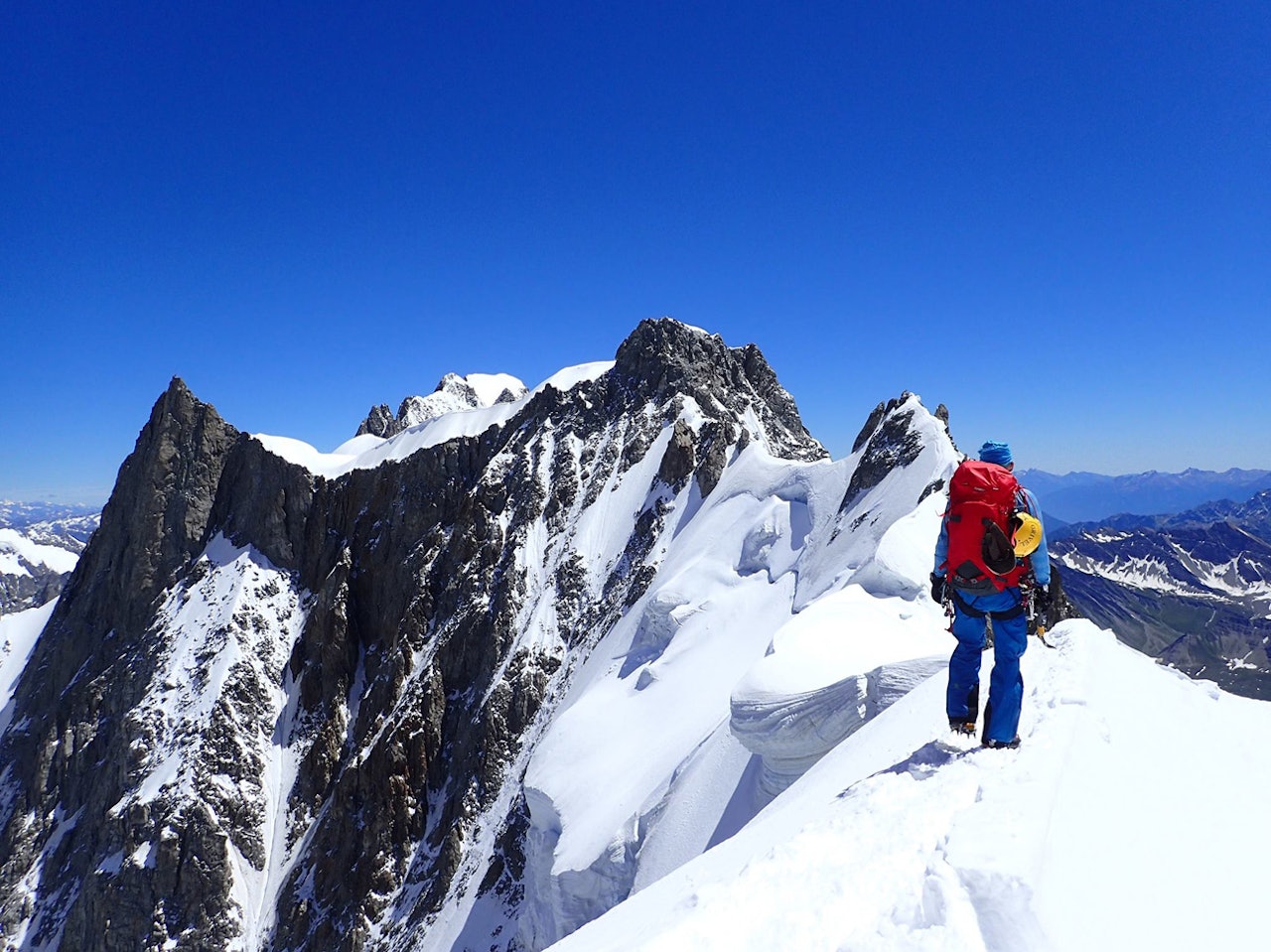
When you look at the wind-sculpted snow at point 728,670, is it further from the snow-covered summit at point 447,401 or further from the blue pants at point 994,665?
the snow-covered summit at point 447,401

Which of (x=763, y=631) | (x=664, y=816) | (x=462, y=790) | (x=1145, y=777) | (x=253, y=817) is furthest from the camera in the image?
(x=253, y=817)

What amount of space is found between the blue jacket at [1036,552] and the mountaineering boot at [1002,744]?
1.61 m

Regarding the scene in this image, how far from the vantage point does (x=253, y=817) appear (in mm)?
58812

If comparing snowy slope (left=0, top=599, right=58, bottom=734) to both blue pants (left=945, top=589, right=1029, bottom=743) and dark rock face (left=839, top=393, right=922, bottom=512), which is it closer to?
dark rock face (left=839, top=393, right=922, bottom=512)

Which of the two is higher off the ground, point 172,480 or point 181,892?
point 172,480

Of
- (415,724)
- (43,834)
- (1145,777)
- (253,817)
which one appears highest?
(1145,777)

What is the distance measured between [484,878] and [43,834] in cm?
5571

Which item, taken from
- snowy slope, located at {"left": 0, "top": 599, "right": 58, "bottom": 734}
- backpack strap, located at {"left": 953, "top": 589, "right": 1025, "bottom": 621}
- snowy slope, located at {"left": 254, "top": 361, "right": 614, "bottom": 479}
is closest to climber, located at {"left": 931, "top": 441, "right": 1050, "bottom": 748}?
backpack strap, located at {"left": 953, "top": 589, "right": 1025, "bottom": 621}

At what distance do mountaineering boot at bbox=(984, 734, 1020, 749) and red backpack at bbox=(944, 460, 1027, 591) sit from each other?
59.1 inches

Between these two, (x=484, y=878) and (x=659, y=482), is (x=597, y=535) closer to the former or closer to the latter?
(x=659, y=482)

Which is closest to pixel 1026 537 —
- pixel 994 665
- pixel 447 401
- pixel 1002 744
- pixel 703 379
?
pixel 994 665

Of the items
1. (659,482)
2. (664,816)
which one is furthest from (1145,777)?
(659,482)

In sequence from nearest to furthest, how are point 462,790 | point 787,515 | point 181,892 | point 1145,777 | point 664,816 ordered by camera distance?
point 1145,777, point 664,816, point 787,515, point 462,790, point 181,892

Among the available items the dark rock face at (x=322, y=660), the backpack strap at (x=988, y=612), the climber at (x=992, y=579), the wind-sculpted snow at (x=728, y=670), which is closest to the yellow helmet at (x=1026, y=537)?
the climber at (x=992, y=579)
